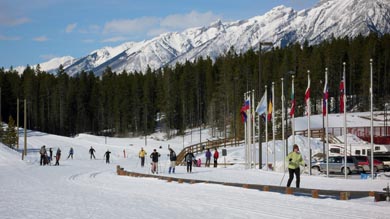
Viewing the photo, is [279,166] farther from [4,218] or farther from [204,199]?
[4,218]

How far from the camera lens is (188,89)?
118 metres

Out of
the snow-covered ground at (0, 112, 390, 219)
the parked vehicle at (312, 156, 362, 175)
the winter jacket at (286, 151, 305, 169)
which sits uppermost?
the winter jacket at (286, 151, 305, 169)

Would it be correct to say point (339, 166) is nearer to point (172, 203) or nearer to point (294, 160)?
point (294, 160)

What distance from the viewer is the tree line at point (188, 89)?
98.8m

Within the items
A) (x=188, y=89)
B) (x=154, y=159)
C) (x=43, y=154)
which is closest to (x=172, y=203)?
(x=154, y=159)

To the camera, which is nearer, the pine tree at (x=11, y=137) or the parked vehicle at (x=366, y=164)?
the parked vehicle at (x=366, y=164)

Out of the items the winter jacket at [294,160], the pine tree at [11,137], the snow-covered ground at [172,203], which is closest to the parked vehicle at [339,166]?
the snow-covered ground at [172,203]

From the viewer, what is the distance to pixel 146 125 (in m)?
112

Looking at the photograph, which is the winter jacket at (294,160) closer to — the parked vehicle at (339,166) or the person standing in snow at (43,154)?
the parked vehicle at (339,166)

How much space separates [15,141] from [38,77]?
52.3m

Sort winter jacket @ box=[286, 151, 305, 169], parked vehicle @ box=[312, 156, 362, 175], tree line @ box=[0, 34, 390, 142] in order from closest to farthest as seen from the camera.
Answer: winter jacket @ box=[286, 151, 305, 169] → parked vehicle @ box=[312, 156, 362, 175] → tree line @ box=[0, 34, 390, 142]

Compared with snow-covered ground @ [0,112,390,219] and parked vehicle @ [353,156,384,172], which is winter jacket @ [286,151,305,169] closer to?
snow-covered ground @ [0,112,390,219]

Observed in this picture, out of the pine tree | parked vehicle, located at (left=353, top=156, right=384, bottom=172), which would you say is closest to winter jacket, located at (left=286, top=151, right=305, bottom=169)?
parked vehicle, located at (left=353, top=156, right=384, bottom=172)

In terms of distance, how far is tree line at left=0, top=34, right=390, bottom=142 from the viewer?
3888 inches
